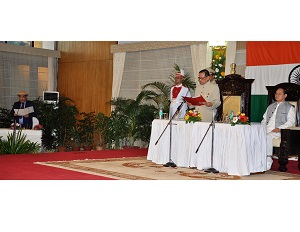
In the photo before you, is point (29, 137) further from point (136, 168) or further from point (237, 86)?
point (237, 86)

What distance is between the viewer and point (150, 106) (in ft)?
39.1

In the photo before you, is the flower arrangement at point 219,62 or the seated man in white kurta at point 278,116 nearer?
the seated man in white kurta at point 278,116

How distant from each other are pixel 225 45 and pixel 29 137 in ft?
15.3

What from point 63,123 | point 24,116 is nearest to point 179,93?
point 24,116

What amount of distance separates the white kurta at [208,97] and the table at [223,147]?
0.49 meters

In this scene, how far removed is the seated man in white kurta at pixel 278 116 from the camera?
7.92 meters

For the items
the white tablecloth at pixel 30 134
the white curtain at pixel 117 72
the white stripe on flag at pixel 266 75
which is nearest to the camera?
the white stripe on flag at pixel 266 75

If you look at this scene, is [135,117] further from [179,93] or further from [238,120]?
[238,120]

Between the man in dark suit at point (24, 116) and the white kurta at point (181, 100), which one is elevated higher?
the white kurta at point (181, 100)

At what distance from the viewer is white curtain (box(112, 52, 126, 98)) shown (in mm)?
13961

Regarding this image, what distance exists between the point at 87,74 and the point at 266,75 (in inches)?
255

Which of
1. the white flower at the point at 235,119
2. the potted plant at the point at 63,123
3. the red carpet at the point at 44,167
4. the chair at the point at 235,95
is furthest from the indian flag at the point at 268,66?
the potted plant at the point at 63,123

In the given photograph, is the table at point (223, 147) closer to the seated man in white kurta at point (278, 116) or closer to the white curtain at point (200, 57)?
the seated man in white kurta at point (278, 116)
